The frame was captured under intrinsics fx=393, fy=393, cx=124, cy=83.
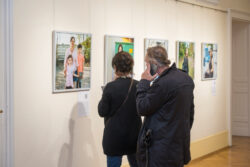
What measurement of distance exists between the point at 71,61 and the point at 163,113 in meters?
1.88

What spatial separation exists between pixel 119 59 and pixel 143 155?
107 centimetres

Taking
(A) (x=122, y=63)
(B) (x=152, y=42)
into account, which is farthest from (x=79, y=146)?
(B) (x=152, y=42)

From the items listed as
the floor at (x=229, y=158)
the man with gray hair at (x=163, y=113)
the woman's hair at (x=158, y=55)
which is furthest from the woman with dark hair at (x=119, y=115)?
the floor at (x=229, y=158)

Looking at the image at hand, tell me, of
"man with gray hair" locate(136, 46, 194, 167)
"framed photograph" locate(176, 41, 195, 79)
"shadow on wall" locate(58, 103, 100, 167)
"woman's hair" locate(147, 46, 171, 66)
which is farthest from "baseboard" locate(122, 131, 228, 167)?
"woman's hair" locate(147, 46, 171, 66)

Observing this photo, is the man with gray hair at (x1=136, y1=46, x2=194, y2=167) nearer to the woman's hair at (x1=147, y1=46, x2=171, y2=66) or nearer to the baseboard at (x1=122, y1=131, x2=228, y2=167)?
the woman's hair at (x1=147, y1=46, x2=171, y2=66)

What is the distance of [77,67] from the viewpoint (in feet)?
16.7

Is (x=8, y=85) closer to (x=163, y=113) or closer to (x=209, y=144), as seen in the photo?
(x=163, y=113)

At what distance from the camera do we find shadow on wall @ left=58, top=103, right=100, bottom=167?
16.4 feet

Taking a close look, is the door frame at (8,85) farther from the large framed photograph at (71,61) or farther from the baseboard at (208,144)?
the baseboard at (208,144)

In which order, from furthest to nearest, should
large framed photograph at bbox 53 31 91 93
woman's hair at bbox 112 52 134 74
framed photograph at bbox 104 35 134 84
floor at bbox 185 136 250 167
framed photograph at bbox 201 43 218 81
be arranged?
framed photograph at bbox 201 43 218 81 → floor at bbox 185 136 250 167 → framed photograph at bbox 104 35 134 84 → large framed photograph at bbox 53 31 91 93 → woman's hair at bbox 112 52 134 74

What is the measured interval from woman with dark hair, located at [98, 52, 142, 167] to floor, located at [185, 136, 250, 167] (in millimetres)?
3282

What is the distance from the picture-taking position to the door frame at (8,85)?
4328 mm

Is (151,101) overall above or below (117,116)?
above

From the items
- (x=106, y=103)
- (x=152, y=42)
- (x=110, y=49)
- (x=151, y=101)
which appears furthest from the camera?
(x=152, y=42)
